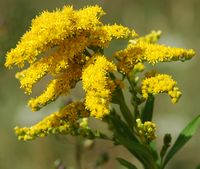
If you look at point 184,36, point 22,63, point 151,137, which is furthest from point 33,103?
point 184,36

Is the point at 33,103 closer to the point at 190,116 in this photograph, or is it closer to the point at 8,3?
the point at 190,116

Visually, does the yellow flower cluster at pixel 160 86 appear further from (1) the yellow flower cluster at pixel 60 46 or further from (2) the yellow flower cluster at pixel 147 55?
(1) the yellow flower cluster at pixel 60 46

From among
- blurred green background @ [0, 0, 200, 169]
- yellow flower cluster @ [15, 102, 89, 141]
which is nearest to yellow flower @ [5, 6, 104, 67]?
yellow flower cluster @ [15, 102, 89, 141]

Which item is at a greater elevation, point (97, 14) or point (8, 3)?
point (8, 3)

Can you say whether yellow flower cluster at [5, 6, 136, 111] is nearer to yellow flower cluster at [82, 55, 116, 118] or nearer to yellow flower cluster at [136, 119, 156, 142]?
yellow flower cluster at [82, 55, 116, 118]

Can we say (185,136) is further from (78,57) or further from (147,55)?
(78,57)
